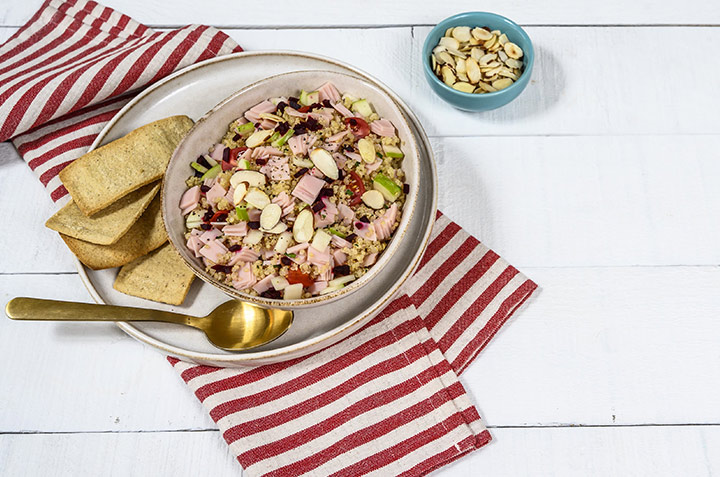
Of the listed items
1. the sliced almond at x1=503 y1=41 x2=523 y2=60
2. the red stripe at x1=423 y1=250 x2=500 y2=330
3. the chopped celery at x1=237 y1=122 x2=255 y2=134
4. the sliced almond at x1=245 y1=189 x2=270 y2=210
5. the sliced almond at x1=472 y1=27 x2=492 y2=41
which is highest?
the sliced almond at x1=472 y1=27 x2=492 y2=41

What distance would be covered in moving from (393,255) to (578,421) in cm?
80

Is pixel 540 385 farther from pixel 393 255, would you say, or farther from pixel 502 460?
pixel 393 255

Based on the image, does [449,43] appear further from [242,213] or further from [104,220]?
[104,220]

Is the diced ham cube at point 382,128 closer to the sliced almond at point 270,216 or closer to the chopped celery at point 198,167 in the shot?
the sliced almond at point 270,216

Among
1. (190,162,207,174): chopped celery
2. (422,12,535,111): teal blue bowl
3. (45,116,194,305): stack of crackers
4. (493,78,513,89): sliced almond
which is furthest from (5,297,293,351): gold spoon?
(493,78,513,89): sliced almond

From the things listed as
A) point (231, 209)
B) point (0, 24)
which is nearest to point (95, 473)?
point (231, 209)

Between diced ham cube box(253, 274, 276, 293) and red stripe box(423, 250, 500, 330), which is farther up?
diced ham cube box(253, 274, 276, 293)

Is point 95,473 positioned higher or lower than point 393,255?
lower

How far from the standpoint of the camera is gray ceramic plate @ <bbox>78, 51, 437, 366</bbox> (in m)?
1.92

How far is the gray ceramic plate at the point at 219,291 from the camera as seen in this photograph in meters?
1.92

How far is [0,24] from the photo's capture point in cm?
268

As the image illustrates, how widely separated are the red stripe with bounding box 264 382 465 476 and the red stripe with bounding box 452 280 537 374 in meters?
0.10

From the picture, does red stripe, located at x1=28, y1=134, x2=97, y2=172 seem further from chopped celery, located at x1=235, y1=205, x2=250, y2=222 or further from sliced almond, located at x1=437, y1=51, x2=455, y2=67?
sliced almond, located at x1=437, y1=51, x2=455, y2=67

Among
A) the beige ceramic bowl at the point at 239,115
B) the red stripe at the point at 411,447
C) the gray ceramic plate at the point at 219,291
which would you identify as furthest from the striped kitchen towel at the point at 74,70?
the red stripe at the point at 411,447
